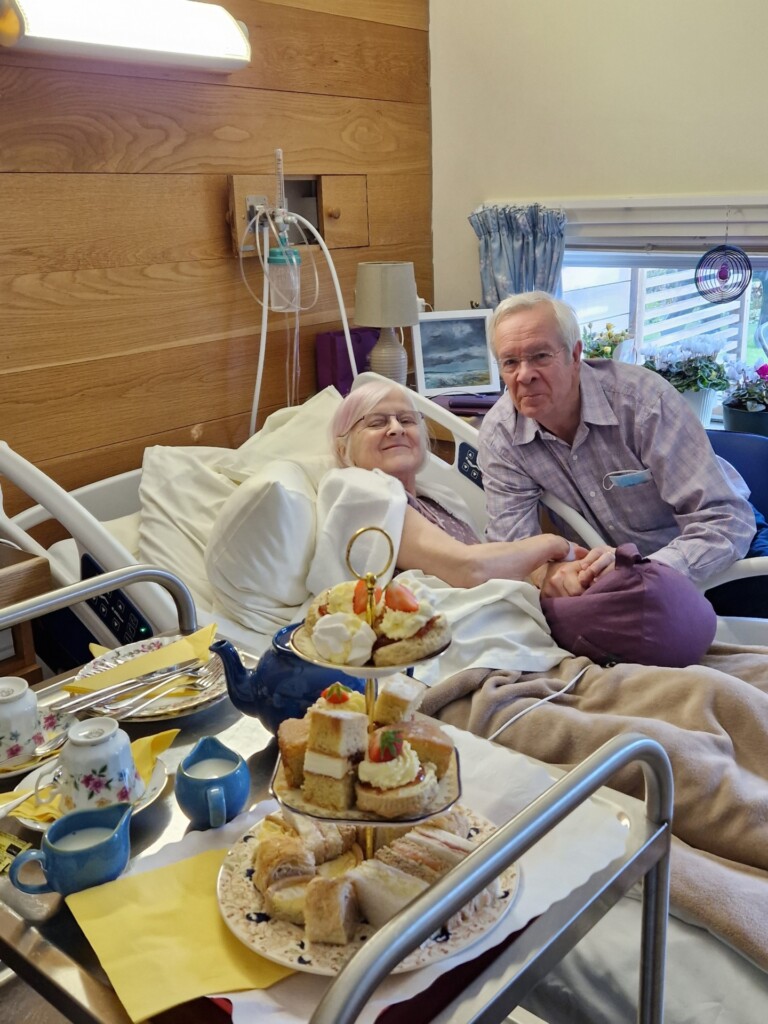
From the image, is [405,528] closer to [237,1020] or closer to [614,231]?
[237,1020]

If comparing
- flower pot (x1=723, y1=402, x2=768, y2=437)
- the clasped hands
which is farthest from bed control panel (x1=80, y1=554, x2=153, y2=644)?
flower pot (x1=723, y1=402, x2=768, y2=437)

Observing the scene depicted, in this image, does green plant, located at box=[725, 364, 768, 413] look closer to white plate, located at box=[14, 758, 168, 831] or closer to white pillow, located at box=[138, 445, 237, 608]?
white pillow, located at box=[138, 445, 237, 608]

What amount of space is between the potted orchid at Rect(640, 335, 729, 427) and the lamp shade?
0.76 m

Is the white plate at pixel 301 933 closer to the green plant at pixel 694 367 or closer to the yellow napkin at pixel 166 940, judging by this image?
the yellow napkin at pixel 166 940

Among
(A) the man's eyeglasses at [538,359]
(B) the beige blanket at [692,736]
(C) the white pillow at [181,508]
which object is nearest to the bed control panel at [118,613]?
(C) the white pillow at [181,508]

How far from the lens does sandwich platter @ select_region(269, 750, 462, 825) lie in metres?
0.79

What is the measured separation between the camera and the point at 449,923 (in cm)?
81

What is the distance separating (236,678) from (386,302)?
188cm

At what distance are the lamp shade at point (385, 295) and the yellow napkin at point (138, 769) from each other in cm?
186

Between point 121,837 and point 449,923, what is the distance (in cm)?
33

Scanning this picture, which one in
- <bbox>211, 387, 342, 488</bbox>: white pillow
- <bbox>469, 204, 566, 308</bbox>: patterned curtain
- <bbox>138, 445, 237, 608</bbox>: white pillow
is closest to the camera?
<bbox>138, 445, 237, 608</bbox>: white pillow

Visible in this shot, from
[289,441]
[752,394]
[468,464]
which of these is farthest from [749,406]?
[289,441]

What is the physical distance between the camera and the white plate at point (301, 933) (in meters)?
0.77

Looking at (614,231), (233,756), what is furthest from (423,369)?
(233,756)
